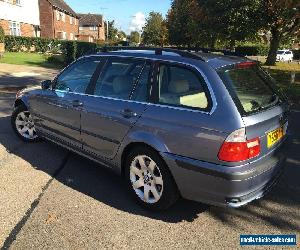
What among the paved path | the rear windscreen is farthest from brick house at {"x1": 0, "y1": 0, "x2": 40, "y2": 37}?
the rear windscreen

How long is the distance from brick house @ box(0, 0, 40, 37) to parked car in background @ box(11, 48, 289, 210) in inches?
1267

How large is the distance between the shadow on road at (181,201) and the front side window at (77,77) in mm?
1184

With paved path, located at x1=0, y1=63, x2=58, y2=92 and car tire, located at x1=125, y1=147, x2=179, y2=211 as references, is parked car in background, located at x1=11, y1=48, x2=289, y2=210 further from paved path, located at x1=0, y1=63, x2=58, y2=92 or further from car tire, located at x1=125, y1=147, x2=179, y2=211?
paved path, located at x1=0, y1=63, x2=58, y2=92

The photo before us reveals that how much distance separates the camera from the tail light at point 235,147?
134 inches

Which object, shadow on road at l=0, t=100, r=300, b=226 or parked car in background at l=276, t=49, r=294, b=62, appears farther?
parked car in background at l=276, t=49, r=294, b=62

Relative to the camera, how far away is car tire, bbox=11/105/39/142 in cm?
642

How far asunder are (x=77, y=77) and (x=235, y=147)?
2779 mm

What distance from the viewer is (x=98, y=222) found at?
3.95 m

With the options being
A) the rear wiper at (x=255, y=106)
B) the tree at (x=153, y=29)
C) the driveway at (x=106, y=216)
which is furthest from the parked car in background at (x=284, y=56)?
the rear wiper at (x=255, y=106)

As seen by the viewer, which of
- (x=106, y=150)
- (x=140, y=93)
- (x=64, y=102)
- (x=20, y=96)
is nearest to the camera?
(x=140, y=93)

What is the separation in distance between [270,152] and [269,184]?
36 centimetres

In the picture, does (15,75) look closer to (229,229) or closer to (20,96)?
(20,96)

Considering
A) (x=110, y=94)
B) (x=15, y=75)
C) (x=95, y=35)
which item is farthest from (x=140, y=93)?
(x=95, y=35)

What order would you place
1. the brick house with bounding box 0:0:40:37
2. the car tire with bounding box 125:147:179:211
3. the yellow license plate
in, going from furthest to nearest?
the brick house with bounding box 0:0:40:37
the car tire with bounding box 125:147:179:211
the yellow license plate
